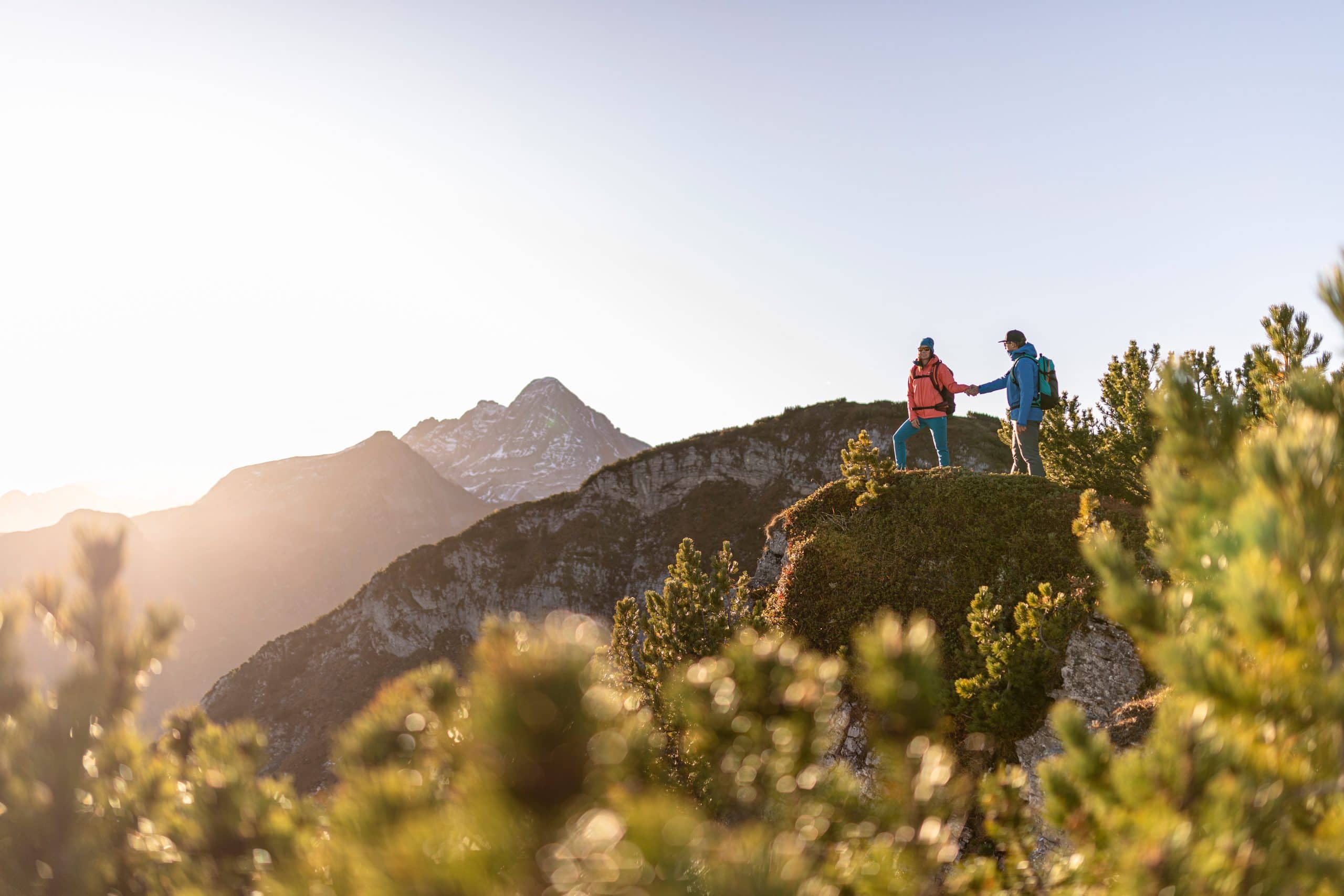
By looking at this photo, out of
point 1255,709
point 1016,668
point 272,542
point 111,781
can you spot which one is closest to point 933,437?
point 1016,668

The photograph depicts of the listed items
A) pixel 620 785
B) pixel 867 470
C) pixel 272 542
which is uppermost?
pixel 272 542

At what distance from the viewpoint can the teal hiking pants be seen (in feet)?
43.6

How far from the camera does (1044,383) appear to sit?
12.4 m

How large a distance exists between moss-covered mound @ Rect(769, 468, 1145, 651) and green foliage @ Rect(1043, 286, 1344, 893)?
9038 mm

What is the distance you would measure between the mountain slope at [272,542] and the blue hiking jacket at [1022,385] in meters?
145

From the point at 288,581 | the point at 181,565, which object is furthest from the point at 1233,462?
the point at 181,565

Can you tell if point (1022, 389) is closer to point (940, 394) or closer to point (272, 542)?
point (940, 394)

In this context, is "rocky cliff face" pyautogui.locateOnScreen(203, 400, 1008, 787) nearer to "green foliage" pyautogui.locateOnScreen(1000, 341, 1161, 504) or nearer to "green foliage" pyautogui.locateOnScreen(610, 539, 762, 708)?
"green foliage" pyautogui.locateOnScreen(1000, 341, 1161, 504)

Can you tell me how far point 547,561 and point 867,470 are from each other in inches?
1668

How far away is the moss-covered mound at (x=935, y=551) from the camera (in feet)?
34.7

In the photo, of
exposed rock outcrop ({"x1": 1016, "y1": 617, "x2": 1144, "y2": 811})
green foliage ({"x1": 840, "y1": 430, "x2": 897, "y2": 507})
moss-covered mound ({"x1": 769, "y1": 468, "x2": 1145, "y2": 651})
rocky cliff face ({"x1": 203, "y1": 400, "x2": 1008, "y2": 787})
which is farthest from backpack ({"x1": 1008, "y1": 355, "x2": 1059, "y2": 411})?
rocky cliff face ({"x1": 203, "y1": 400, "x2": 1008, "y2": 787})

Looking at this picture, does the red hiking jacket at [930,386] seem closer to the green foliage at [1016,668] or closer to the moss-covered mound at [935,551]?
the moss-covered mound at [935,551]

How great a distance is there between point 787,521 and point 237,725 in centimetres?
1263

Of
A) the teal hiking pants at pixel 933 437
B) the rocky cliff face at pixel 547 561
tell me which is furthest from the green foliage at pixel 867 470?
the rocky cliff face at pixel 547 561
